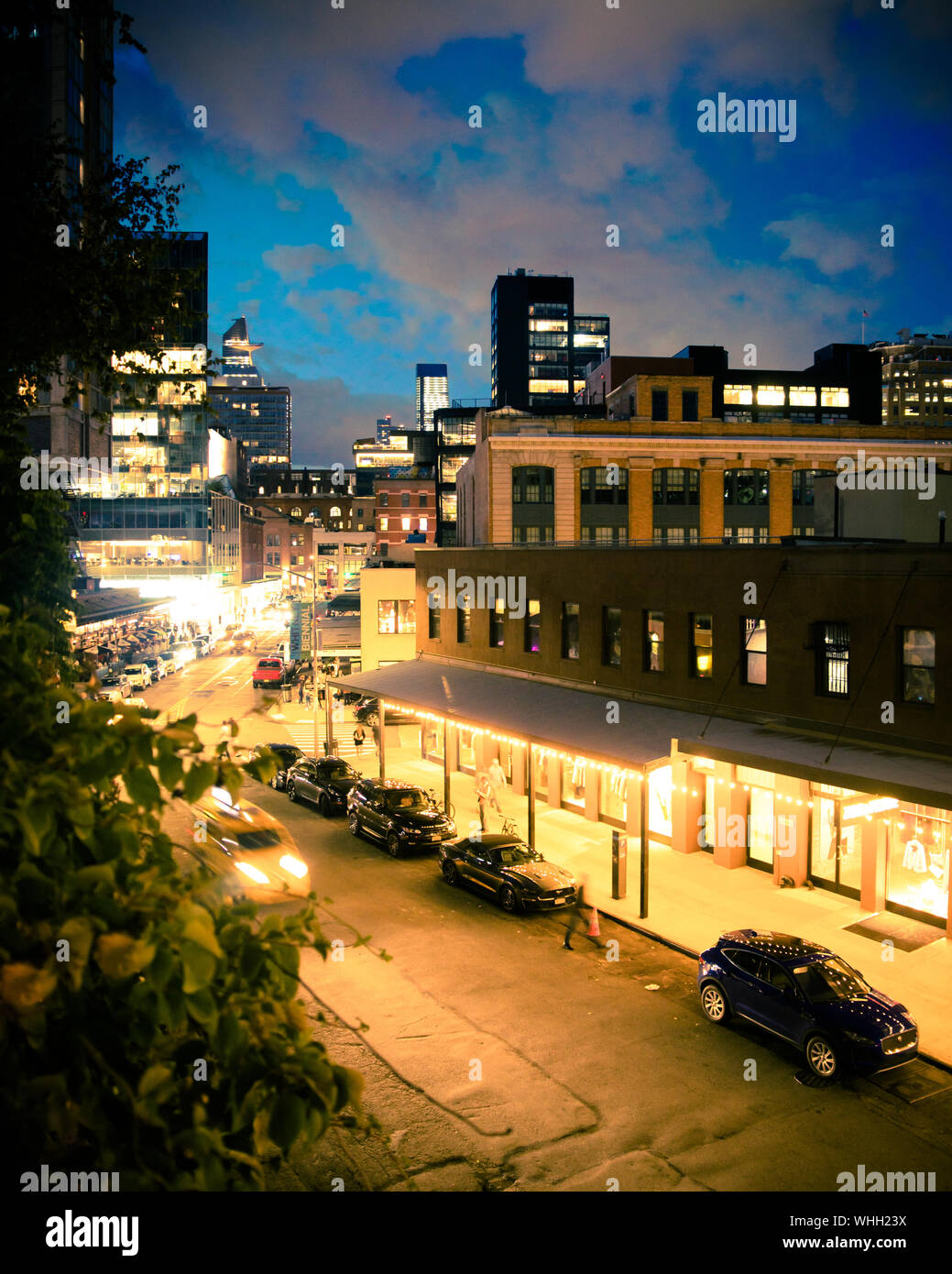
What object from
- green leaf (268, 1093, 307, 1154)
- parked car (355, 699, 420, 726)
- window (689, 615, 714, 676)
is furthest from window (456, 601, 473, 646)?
green leaf (268, 1093, 307, 1154)

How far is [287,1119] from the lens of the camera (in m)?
2.98

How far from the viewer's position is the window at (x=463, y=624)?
35438 mm

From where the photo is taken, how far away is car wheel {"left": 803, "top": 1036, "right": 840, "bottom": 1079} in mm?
12523

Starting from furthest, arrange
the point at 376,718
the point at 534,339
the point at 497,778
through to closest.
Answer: the point at 534,339 < the point at 376,718 < the point at 497,778

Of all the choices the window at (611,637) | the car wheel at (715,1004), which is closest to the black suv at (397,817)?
the window at (611,637)

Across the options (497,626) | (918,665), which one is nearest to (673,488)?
(497,626)

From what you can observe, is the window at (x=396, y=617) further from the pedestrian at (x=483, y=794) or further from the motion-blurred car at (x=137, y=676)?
the motion-blurred car at (x=137, y=676)

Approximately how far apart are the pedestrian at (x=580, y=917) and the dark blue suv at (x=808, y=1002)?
3.27 metres

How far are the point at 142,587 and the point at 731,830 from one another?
84682 mm

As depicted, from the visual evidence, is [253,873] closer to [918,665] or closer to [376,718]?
[918,665]

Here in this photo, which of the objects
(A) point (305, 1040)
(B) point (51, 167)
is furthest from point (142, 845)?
(B) point (51, 167)

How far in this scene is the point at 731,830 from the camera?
22484 millimetres

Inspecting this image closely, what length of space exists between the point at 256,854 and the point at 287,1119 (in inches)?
727

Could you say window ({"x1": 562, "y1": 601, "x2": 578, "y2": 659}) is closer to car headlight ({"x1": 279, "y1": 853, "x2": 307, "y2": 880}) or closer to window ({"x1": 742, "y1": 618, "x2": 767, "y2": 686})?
window ({"x1": 742, "y1": 618, "x2": 767, "y2": 686})
